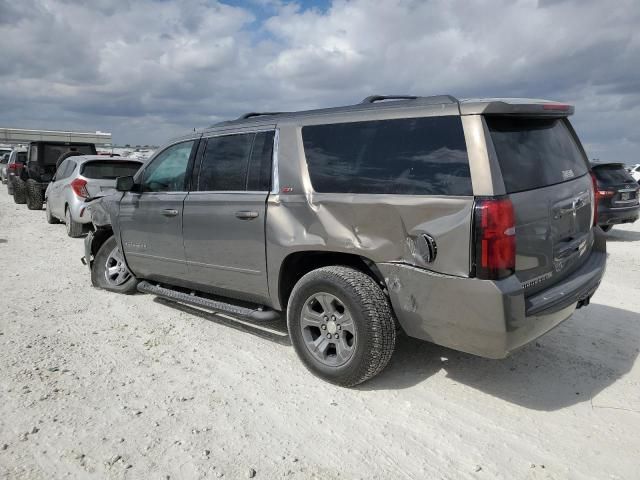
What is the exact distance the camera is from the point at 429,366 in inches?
154

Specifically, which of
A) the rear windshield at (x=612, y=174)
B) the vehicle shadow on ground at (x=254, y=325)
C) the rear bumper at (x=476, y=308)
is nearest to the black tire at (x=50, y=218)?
the vehicle shadow on ground at (x=254, y=325)

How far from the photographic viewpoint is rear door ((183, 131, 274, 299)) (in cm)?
398

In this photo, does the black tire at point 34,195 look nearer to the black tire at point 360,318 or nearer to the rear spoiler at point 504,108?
the black tire at point 360,318

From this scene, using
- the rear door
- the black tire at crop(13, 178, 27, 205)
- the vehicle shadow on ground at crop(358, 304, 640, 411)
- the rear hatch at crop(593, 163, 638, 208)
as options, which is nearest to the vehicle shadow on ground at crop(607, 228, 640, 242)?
the rear hatch at crop(593, 163, 638, 208)

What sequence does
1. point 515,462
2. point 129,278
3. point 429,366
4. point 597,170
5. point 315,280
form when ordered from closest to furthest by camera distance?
point 515,462 → point 315,280 → point 429,366 → point 129,278 → point 597,170

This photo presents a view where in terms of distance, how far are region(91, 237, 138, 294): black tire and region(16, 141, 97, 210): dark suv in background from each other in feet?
29.4

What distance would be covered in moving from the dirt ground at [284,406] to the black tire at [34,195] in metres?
10.7

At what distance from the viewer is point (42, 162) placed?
14078 millimetres

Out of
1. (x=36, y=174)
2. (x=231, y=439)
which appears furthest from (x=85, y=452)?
(x=36, y=174)

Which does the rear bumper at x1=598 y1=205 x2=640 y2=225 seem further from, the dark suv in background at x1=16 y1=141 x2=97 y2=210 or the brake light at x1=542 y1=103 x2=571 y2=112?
the dark suv in background at x1=16 y1=141 x2=97 y2=210

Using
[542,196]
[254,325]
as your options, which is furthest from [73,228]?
[542,196]

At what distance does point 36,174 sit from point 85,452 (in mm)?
13706

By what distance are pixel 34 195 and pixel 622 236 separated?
15.4m

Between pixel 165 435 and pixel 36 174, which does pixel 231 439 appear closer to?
pixel 165 435
